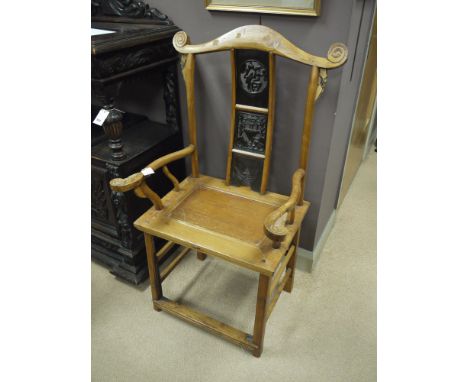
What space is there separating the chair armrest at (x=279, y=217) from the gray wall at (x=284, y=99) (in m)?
0.22

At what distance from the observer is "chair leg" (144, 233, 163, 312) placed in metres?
1.38

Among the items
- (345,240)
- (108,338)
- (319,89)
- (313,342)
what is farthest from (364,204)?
(108,338)

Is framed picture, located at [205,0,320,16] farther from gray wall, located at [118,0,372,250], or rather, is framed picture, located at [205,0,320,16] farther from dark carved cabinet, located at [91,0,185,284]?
dark carved cabinet, located at [91,0,185,284]

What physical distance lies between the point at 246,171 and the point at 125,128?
0.70 m

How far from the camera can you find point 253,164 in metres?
1.44

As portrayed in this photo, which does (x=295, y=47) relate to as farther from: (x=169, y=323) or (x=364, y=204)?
(x=364, y=204)

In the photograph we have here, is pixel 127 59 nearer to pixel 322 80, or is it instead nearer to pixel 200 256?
pixel 322 80

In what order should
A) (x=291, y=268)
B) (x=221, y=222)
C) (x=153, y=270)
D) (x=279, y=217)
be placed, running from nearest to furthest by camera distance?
(x=279, y=217) → (x=221, y=222) → (x=153, y=270) → (x=291, y=268)

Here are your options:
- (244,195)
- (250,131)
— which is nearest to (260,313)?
(244,195)

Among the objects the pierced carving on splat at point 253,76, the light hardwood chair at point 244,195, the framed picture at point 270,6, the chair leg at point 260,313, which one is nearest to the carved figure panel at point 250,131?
the light hardwood chair at point 244,195

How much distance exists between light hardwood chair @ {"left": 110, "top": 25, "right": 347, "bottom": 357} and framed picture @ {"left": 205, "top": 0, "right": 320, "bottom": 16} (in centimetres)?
12

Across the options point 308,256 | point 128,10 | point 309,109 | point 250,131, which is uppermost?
point 128,10

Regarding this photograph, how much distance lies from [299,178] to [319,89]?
1.11ft

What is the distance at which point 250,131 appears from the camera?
4.55ft
